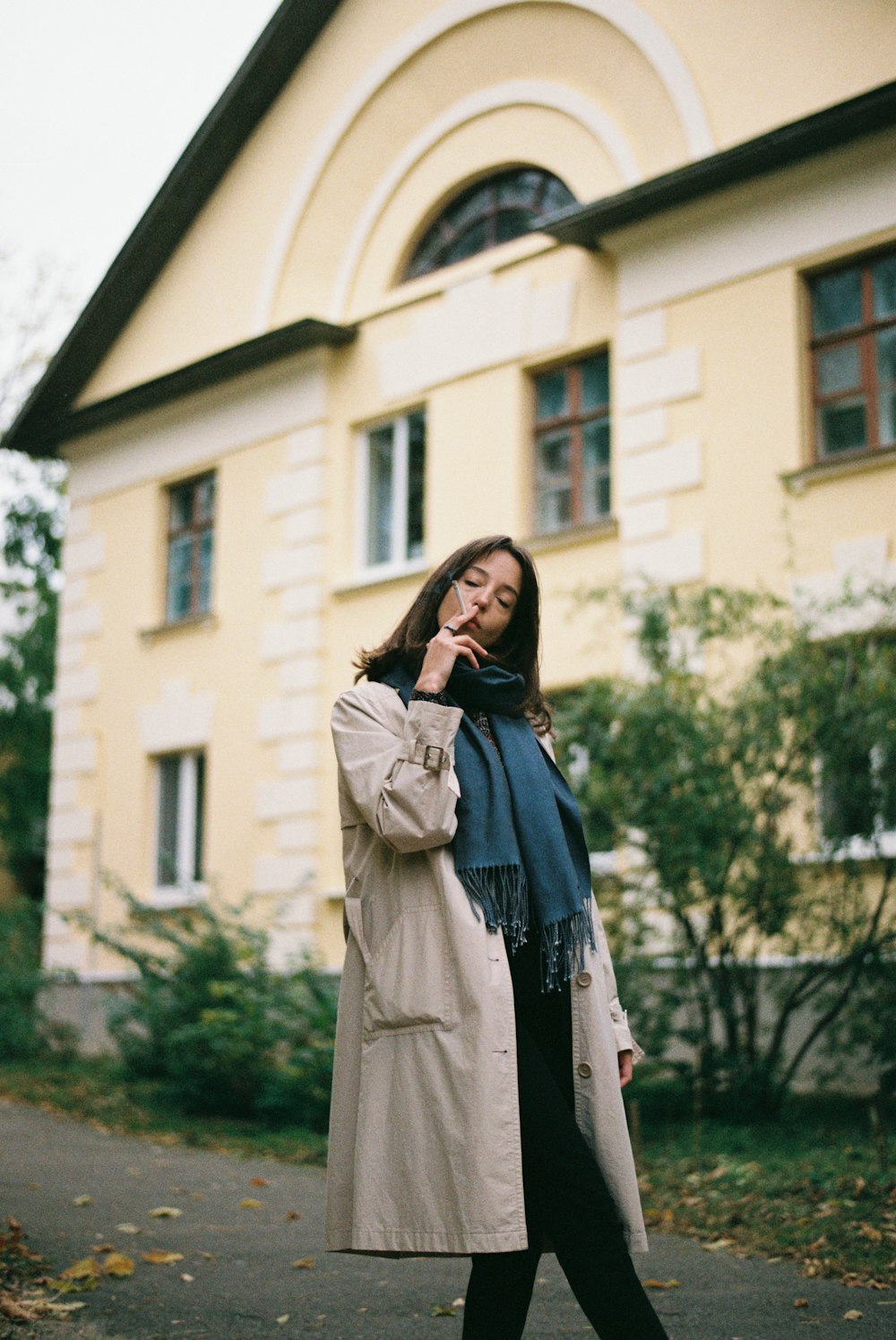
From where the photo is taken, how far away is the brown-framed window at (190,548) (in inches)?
682

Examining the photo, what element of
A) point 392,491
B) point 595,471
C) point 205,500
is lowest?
point 595,471

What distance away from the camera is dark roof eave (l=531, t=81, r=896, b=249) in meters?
11.3

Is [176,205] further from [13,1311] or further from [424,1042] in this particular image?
[424,1042]

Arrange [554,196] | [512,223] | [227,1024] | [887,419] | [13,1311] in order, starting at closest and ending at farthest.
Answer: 1. [13,1311]
2. [227,1024]
3. [887,419]
4. [554,196]
5. [512,223]

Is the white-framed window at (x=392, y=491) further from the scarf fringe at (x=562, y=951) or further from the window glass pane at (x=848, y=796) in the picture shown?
the scarf fringe at (x=562, y=951)

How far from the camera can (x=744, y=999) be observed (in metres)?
9.16

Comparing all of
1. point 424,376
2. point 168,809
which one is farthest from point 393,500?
point 168,809

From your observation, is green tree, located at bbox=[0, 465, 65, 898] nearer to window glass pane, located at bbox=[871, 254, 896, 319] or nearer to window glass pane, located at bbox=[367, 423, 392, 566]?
window glass pane, located at bbox=[367, 423, 392, 566]

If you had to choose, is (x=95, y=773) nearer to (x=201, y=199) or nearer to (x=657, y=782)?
(x=201, y=199)

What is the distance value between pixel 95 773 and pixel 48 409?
172 inches

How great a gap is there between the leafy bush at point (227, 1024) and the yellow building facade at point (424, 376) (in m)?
0.52

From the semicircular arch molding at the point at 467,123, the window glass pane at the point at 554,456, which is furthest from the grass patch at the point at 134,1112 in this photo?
the semicircular arch molding at the point at 467,123

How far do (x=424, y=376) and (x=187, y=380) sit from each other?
10.9ft

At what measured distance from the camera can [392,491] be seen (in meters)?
15.5
